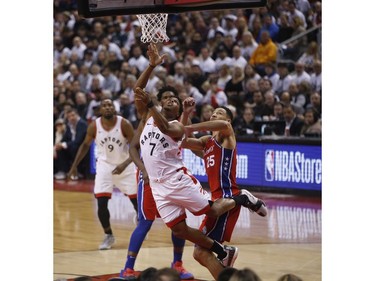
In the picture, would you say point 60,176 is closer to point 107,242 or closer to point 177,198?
point 107,242

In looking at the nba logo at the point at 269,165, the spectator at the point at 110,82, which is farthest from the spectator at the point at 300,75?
the spectator at the point at 110,82

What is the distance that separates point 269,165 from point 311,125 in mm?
932

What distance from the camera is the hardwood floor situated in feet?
26.6

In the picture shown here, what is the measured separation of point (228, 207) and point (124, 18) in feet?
40.4

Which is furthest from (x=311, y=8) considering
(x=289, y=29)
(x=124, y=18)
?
(x=124, y=18)

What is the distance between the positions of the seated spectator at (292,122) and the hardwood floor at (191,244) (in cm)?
108

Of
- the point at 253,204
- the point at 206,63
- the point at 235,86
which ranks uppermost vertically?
the point at 206,63

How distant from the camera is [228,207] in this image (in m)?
6.73

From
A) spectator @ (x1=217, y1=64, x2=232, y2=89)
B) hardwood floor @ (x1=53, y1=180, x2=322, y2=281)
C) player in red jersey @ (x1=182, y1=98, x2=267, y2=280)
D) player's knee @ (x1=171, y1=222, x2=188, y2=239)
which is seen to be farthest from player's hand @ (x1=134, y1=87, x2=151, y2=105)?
spectator @ (x1=217, y1=64, x2=232, y2=89)

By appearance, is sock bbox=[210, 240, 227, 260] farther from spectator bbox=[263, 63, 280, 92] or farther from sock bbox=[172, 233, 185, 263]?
spectator bbox=[263, 63, 280, 92]

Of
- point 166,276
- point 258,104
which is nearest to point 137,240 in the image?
point 166,276

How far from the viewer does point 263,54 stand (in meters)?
15.5
